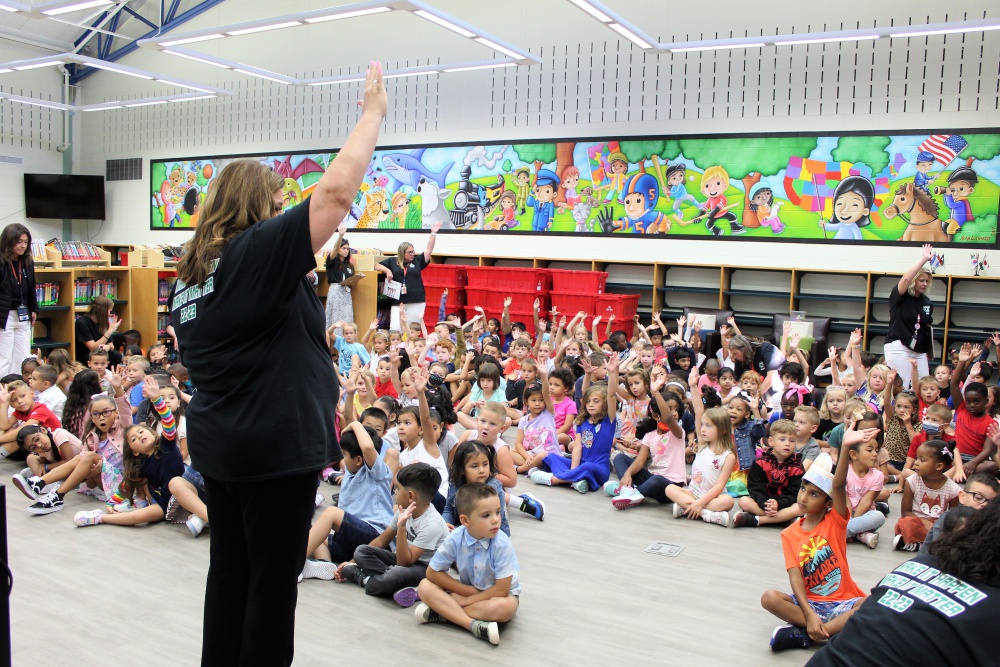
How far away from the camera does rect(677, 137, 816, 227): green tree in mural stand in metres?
10.4

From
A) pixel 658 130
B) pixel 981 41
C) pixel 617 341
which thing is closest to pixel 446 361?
pixel 617 341

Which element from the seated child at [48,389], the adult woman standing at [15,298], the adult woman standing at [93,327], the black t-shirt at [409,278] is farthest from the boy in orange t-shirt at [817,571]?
the adult woman standing at [93,327]

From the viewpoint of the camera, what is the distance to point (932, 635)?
152 centimetres

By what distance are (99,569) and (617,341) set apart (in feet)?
18.6

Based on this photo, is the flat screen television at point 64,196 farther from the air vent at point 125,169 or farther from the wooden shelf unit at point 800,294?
the wooden shelf unit at point 800,294

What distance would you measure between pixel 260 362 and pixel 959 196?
989 cm

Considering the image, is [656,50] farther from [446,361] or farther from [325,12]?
[446,361]

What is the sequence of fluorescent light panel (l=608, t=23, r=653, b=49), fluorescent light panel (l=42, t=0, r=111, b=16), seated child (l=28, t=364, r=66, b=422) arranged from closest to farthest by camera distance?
seated child (l=28, t=364, r=66, b=422), fluorescent light panel (l=42, t=0, r=111, b=16), fluorescent light panel (l=608, t=23, r=653, b=49)

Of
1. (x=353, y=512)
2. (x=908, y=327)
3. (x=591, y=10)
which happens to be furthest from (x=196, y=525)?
(x=908, y=327)

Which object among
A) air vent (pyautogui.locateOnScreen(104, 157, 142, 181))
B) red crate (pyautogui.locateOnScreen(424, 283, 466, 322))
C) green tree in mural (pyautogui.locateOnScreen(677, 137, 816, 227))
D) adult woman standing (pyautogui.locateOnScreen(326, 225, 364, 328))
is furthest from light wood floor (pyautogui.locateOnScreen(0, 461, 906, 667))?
air vent (pyautogui.locateOnScreen(104, 157, 142, 181))

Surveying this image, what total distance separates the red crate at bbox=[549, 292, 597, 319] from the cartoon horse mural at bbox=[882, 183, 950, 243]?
3.85 metres

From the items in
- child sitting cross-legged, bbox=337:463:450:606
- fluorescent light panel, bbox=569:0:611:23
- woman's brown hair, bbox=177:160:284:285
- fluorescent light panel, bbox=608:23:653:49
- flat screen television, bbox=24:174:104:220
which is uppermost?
fluorescent light panel, bbox=608:23:653:49

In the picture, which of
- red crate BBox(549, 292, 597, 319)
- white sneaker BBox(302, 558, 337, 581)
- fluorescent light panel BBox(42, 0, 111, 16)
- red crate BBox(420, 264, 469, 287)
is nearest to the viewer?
white sneaker BBox(302, 558, 337, 581)

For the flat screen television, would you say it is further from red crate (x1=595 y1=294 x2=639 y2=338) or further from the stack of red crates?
red crate (x1=595 y1=294 x2=639 y2=338)
